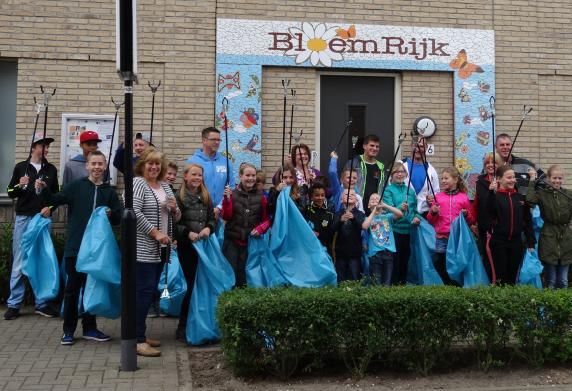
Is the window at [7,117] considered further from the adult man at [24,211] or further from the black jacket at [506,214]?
the black jacket at [506,214]

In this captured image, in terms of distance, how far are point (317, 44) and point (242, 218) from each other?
342 centimetres

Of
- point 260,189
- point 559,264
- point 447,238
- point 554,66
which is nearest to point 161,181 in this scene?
point 260,189

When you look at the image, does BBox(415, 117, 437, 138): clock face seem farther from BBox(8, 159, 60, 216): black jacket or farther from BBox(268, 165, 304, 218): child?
BBox(8, 159, 60, 216): black jacket

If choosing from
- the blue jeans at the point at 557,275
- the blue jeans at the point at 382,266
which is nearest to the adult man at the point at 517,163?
the blue jeans at the point at 557,275

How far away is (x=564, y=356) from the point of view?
5707 mm

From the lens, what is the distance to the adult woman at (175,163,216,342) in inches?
264

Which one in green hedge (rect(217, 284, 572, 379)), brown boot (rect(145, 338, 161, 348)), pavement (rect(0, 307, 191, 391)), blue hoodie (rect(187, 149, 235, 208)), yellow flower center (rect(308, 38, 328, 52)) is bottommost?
pavement (rect(0, 307, 191, 391))

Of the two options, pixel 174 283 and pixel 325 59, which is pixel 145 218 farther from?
pixel 325 59

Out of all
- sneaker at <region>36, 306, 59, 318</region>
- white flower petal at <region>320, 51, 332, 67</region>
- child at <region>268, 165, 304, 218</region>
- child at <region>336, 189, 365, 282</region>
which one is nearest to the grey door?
white flower petal at <region>320, 51, 332, 67</region>

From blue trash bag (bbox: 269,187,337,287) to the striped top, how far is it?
130 cm

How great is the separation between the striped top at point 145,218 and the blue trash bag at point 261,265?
3.66ft

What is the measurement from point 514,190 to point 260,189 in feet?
9.67

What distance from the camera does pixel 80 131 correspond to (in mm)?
8844

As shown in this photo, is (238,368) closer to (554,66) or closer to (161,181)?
(161,181)
